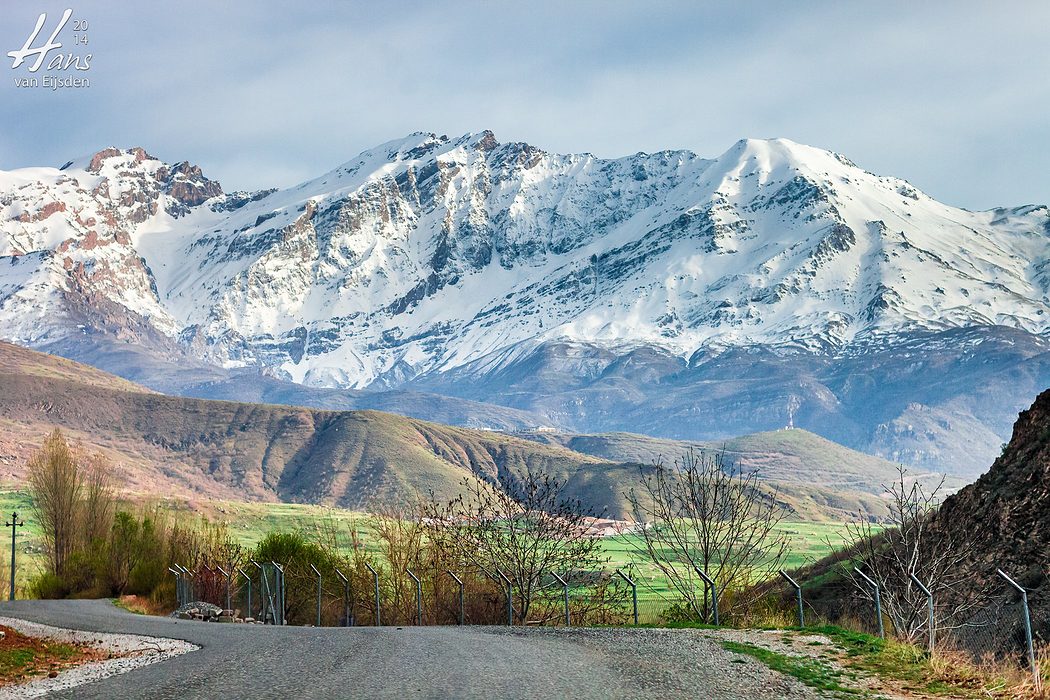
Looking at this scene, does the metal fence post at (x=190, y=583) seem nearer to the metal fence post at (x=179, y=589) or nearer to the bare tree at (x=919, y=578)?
the metal fence post at (x=179, y=589)

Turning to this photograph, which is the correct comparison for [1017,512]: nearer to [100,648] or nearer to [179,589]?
[100,648]

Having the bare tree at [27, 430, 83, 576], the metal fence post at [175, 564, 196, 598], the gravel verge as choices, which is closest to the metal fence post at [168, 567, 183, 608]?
the metal fence post at [175, 564, 196, 598]

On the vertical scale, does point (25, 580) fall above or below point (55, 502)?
below

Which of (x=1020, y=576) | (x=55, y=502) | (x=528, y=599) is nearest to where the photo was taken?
(x=1020, y=576)

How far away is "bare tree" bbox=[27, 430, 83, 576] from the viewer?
272ft

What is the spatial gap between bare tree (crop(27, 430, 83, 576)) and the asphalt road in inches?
2268

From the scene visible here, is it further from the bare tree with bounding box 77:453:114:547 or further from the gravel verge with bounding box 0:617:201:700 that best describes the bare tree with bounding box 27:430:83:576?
the gravel verge with bounding box 0:617:201:700

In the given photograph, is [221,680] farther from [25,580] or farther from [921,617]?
[25,580]

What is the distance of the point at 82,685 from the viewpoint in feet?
73.2

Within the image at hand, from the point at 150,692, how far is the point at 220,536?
196 ft

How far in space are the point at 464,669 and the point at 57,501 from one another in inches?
2738

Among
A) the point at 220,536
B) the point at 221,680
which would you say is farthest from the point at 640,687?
the point at 220,536

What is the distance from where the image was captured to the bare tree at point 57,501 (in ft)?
272

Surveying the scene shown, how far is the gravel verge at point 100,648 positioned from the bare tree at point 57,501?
4443 cm
